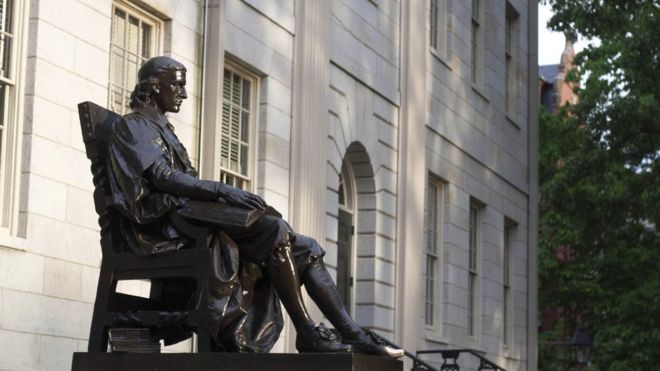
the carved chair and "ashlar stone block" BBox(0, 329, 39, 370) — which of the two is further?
"ashlar stone block" BBox(0, 329, 39, 370)

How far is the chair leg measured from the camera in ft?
29.7

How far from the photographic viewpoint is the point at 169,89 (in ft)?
31.2

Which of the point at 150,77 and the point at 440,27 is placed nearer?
the point at 150,77

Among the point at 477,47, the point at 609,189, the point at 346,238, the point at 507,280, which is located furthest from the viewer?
the point at 609,189

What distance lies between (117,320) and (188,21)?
547cm

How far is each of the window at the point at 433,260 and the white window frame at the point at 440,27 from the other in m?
1.92

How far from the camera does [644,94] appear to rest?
27172 millimetres

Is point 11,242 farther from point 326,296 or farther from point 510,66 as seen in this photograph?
point 510,66

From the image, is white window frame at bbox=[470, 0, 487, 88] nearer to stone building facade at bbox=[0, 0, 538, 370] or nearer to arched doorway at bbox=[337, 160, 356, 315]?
stone building facade at bbox=[0, 0, 538, 370]

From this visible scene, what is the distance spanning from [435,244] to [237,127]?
676 cm

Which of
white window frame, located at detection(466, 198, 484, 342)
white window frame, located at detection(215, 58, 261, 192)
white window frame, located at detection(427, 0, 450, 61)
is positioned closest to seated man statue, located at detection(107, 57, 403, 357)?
white window frame, located at detection(215, 58, 261, 192)

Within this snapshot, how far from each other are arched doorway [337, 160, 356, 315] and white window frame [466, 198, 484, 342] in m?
4.04

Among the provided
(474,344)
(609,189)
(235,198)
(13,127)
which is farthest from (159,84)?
(609,189)

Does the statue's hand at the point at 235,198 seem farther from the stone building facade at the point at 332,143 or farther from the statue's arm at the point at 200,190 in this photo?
the stone building facade at the point at 332,143
